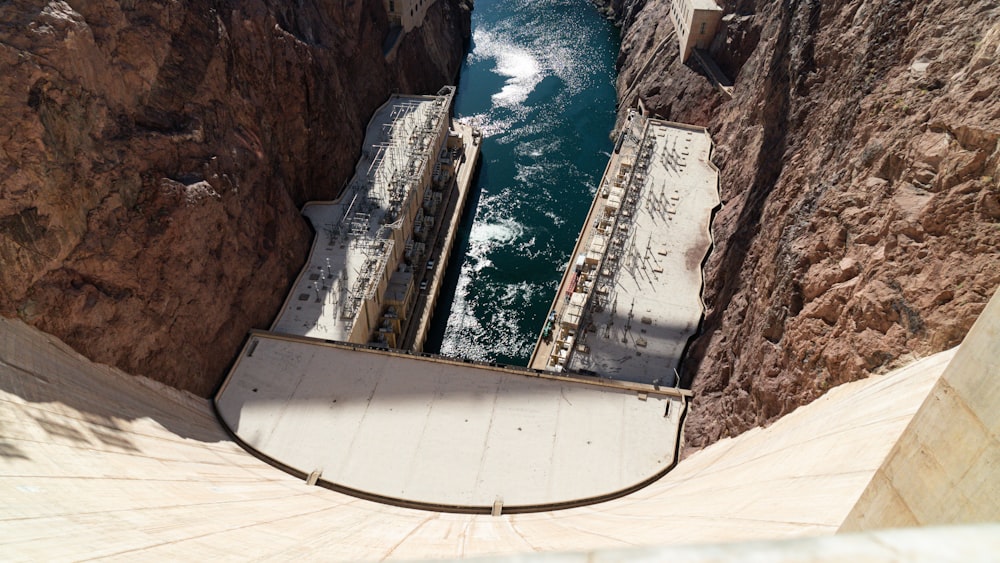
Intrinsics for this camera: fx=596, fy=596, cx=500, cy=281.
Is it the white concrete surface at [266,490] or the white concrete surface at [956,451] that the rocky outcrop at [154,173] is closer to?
the white concrete surface at [266,490]

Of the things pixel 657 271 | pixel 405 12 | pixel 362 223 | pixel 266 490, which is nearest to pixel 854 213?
pixel 657 271

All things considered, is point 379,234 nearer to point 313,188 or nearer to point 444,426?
point 313,188

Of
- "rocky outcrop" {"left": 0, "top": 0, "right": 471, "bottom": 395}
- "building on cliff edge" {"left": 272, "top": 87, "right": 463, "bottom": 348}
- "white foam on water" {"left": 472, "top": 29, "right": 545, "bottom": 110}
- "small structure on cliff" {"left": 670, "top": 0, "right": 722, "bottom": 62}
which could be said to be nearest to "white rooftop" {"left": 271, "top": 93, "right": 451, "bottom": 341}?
"building on cliff edge" {"left": 272, "top": 87, "right": 463, "bottom": 348}

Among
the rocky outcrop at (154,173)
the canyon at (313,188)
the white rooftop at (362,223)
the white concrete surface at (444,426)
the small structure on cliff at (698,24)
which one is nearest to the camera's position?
the canyon at (313,188)

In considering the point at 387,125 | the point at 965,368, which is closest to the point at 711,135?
the point at 387,125

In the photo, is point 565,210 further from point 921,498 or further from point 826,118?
point 921,498

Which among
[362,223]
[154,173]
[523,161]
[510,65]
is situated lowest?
[523,161]

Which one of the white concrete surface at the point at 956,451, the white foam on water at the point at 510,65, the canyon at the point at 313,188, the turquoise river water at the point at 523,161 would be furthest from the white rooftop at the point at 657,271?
the white concrete surface at the point at 956,451
